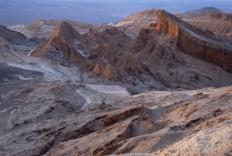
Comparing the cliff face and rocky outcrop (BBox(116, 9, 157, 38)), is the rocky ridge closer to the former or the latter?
the cliff face

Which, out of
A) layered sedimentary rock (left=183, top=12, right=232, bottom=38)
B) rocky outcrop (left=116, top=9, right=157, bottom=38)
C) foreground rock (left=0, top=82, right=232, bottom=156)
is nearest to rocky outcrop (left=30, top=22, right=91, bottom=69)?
foreground rock (left=0, top=82, right=232, bottom=156)

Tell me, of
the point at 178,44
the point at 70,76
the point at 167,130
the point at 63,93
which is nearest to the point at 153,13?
the point at 178,44

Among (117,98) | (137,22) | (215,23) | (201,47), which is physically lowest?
(137,22)

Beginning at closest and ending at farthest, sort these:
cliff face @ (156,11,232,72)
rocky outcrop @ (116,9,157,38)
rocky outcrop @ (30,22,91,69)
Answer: rocky outcrop @ (30,22,91,69)
cliff face @ (156,11,232,72)
rocky outcrop @ (116,9,157,38)

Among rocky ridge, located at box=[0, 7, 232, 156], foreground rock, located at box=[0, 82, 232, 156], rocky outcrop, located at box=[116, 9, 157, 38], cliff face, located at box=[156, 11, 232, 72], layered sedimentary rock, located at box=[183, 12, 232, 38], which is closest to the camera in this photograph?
foreground rock, located at box=[0, 82, 232, 156]

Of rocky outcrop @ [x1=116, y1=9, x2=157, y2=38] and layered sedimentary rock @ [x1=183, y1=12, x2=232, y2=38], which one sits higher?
layered sedimentary rock @ [x1=183, y1=12, x2=232, y2=38]

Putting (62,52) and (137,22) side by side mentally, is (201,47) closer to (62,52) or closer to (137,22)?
(62,52)

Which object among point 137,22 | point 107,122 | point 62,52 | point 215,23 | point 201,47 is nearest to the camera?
point 107,122

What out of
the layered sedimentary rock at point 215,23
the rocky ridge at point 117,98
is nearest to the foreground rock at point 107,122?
the rocky ridge at point 117,98

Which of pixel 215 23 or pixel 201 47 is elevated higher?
pixel 201 47

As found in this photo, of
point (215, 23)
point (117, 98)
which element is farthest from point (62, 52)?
point (215, 23)

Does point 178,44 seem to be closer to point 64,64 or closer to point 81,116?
point 64,64
